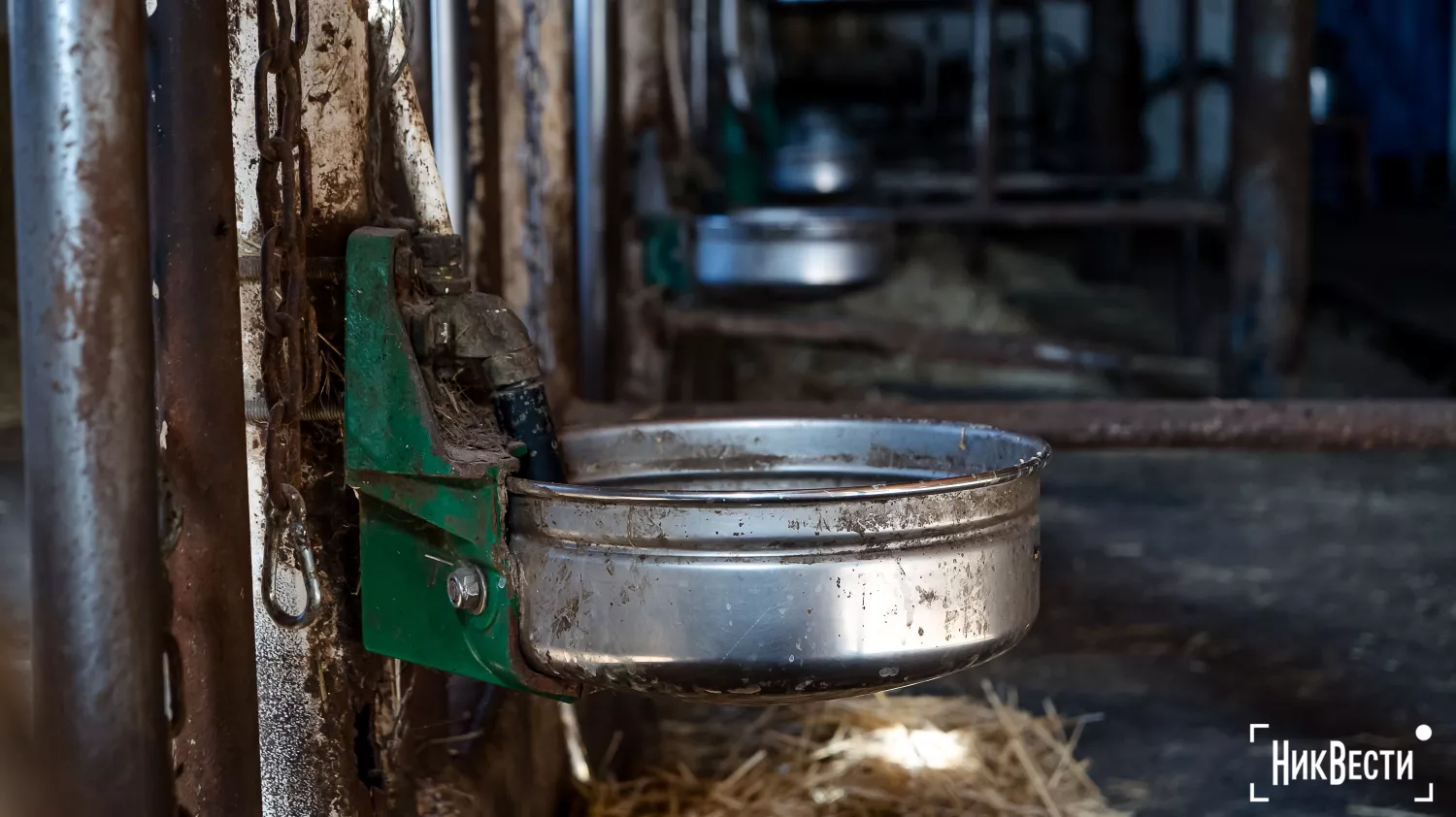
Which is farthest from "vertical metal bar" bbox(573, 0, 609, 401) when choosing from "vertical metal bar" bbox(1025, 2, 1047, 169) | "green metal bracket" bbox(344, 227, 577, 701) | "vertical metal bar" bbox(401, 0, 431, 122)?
"vertical metal bar" bbox(1025, 2, 1047, 169)

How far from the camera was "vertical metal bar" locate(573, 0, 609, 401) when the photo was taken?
2.57m

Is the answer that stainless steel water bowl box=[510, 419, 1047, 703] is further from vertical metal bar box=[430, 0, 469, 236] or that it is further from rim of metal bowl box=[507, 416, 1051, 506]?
vertical metal bar box=[430, 0, 469, 236]

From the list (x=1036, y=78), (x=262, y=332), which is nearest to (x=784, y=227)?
(x=262, y=332)

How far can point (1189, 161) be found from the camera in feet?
17.1

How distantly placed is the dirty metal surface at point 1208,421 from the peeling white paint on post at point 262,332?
83 cm

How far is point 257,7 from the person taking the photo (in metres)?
1.11

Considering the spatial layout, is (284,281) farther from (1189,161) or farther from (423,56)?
(1189,161)

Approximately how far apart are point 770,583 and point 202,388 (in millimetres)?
416

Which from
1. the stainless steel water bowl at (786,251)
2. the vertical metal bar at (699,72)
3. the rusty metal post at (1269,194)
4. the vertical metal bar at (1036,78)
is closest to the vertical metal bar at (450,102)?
the stainless steel water bowl at (786,251)

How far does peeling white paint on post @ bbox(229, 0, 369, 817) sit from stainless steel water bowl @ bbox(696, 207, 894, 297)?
170 cm

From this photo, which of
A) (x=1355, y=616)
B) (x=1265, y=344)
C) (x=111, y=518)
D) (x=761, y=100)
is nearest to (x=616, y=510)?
(x=111, y=518)

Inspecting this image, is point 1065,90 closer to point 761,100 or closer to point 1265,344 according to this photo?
point 761,100

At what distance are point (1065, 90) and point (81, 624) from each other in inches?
403

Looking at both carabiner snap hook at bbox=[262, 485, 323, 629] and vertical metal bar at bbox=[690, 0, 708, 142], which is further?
vertical metal bar at bbox=[690, 0, 708, 142]
